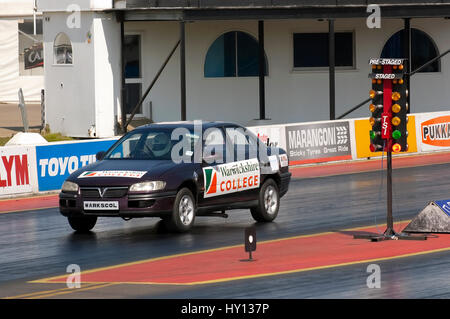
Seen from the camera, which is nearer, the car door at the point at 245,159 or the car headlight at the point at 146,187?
the car headlight at the point at 146,187

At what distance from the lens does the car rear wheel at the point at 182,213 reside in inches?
735

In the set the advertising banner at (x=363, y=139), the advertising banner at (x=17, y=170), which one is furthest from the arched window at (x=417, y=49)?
the advertising banner at (x=17, y=170)

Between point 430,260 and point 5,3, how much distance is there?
4227 cm

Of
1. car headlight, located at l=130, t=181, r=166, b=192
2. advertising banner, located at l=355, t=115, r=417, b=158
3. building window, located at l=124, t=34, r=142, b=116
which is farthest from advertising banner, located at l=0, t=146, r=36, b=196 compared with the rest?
building window, located at l=124, t=34, r=142, b=116

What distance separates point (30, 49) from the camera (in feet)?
183

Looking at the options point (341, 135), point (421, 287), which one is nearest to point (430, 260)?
point (421, 287)

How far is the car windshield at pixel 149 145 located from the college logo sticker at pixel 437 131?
52.9 ft

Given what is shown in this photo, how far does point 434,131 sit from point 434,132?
29 mm

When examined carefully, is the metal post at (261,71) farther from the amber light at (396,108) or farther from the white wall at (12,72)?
the amber light at (396,108)

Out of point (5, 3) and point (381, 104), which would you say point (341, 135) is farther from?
point (5, 3)

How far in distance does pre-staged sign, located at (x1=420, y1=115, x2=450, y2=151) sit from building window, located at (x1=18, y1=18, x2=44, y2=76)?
25596 mm

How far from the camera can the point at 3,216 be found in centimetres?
2242

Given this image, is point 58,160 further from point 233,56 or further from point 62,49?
point 233,56

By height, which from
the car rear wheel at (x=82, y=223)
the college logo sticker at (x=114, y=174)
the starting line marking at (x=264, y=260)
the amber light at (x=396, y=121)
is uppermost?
the amber light at (x=396, y=121)
